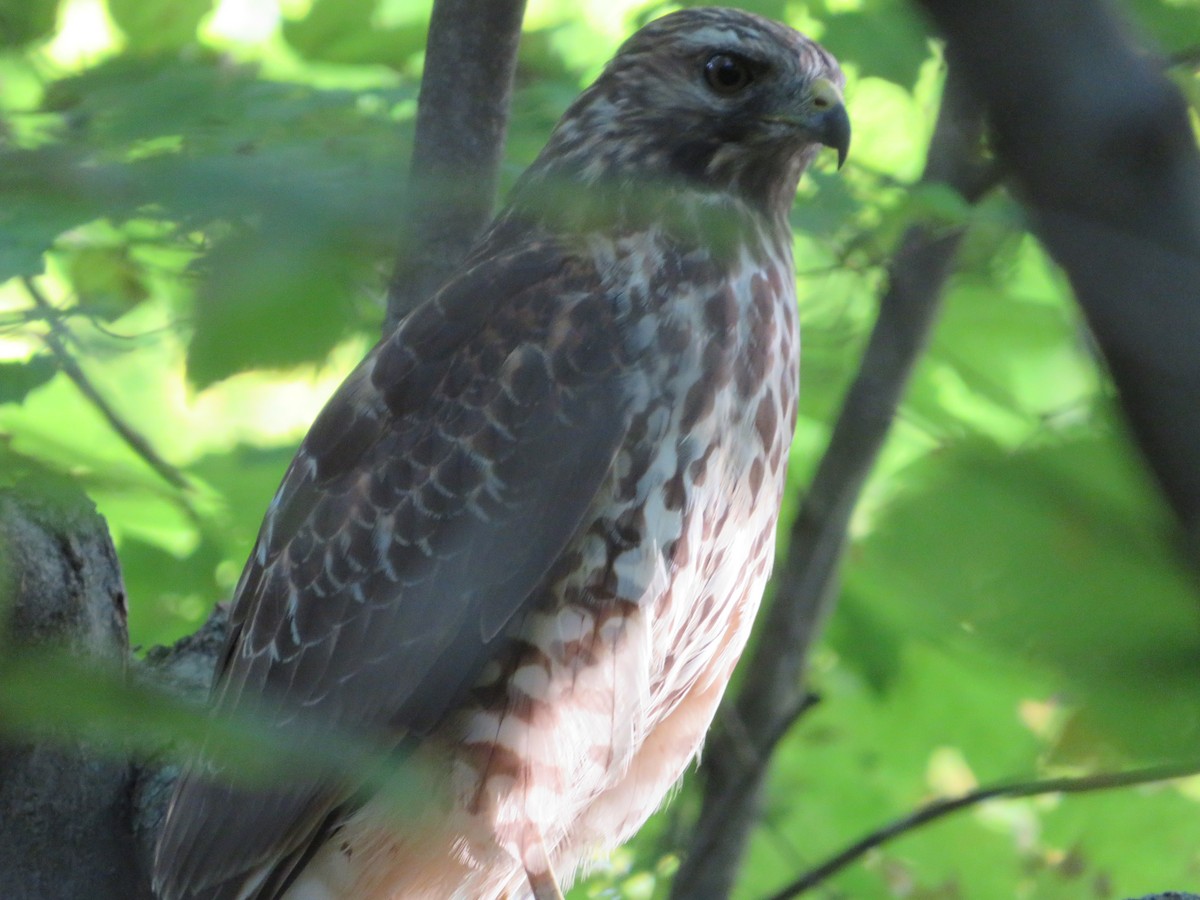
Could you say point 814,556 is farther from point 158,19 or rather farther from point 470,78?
point 158,19

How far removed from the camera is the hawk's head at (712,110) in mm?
2902

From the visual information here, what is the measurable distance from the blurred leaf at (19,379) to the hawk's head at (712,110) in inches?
47.0

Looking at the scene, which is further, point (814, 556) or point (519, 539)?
point (814, 556)

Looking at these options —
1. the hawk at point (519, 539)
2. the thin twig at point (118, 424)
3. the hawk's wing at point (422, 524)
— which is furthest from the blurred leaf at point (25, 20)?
the hawk's wing at point (422, 524)

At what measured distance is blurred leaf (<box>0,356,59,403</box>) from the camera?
1.98 metres

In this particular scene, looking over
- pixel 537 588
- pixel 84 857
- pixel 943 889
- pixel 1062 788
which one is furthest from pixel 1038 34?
pixel 943 889

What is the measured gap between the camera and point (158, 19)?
10.2 ft

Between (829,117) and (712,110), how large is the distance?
31 centimetres

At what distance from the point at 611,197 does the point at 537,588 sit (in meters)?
1.86

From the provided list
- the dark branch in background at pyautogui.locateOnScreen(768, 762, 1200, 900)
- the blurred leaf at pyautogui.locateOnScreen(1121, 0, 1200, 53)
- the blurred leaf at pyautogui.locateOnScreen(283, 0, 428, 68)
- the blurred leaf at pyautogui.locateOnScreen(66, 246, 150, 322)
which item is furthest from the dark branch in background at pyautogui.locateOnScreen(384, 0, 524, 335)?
the dark branch in background at pyautogui.locateOnScreen(768, 762, 1200, 900)

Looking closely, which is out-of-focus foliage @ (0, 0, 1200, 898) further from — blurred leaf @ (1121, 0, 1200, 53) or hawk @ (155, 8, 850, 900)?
hawk @ (155, 8, 850, 900)

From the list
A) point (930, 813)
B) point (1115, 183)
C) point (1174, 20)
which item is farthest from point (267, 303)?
point (930, 813)

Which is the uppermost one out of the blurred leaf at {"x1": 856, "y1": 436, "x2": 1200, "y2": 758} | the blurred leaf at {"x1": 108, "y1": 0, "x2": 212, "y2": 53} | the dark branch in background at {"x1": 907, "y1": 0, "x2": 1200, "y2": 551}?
the dark branch in background at {"x1": 907, "y1": 0, "x2": 1200, "y2": 551}

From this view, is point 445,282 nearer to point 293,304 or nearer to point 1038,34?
point 293,304
